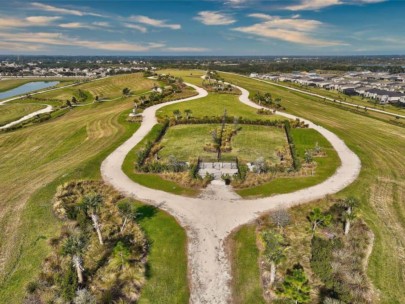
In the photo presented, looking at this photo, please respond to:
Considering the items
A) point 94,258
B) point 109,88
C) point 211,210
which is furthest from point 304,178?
point 109,88

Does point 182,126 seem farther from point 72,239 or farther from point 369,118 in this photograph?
point 369,118

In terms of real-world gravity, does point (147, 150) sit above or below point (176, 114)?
below

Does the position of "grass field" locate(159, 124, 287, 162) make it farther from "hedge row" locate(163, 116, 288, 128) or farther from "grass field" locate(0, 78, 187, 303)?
"grass field" locate(0, 78, 187, 303)

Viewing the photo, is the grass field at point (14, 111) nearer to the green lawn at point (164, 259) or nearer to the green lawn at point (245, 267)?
the green lawn at point (164, 259)

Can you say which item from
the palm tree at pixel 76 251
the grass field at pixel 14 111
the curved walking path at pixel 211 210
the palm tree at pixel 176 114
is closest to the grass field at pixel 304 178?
the curved walking path at pixel 211 210

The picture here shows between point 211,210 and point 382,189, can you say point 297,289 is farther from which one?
point 382,189

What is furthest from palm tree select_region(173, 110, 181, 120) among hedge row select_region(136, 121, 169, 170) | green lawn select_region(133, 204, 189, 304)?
green lawn select_region(133, 204, 189, 304)
